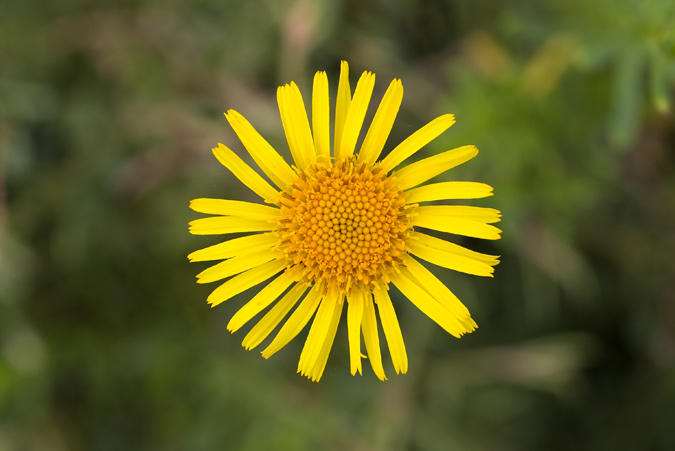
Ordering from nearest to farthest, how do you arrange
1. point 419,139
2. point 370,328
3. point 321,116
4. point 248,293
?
point 419,139
point 321,116
point 370,328
point 248,293

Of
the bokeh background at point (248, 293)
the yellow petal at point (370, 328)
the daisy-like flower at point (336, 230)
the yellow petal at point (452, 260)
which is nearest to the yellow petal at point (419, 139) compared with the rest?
the daisy-like flower at point (336, 230)

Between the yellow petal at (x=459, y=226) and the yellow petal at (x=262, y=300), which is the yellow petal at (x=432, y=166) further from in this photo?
the yellow petal at (x=262, y=300)

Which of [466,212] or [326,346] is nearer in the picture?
[466,212]

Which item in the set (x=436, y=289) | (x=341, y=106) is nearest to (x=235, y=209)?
(x=341, y=106)

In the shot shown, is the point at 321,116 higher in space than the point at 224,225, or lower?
higher

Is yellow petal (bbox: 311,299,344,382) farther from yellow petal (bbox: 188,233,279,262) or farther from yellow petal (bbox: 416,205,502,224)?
yellow petal (bbox: 416,205,502,224)

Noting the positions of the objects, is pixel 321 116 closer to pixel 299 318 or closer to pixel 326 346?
pixel 299 318
